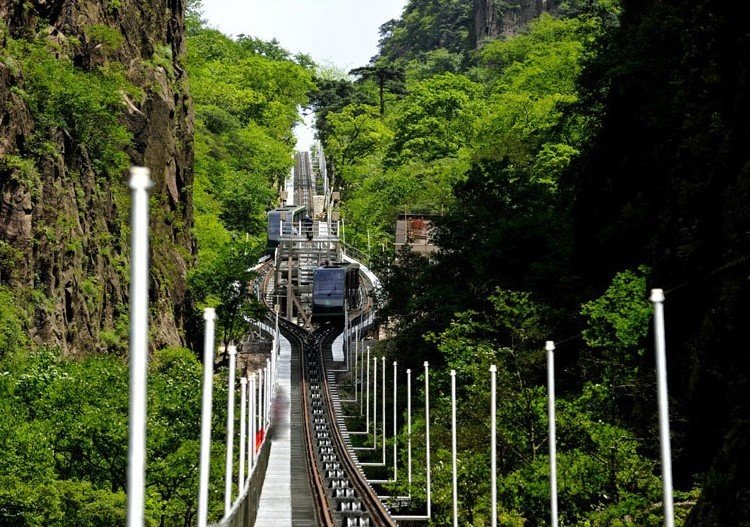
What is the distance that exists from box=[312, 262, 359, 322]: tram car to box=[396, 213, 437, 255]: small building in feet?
18.5

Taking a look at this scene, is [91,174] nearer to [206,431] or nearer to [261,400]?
[261,400]

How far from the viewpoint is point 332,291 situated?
341 ft

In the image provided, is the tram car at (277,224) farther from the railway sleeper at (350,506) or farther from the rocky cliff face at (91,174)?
the railway sleeper at (350,506)

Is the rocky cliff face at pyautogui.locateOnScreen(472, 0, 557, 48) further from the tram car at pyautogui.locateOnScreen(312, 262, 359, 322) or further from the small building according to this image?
the tram car at pyautogui.locateOnScreen(312, 262, 359, 322)

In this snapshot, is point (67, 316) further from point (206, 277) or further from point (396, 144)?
point (396, 144)

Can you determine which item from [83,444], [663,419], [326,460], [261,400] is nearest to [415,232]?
[261,400]

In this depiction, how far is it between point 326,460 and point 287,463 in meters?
1.74

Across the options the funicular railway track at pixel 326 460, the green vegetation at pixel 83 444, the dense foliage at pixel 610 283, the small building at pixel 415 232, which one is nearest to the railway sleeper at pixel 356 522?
the funicular railway track at pixel 326 460

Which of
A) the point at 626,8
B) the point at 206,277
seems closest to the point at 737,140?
the point at 626,8

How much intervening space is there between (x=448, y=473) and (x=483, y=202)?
25.3 meters

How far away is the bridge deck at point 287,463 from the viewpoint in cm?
4250

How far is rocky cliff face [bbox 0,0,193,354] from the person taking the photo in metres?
47.4

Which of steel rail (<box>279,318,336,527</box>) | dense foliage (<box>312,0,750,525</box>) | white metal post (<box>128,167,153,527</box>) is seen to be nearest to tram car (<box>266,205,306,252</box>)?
steel rail (<box>279,318,336,527</box>)

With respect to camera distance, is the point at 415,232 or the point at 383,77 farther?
the point at 383,77
